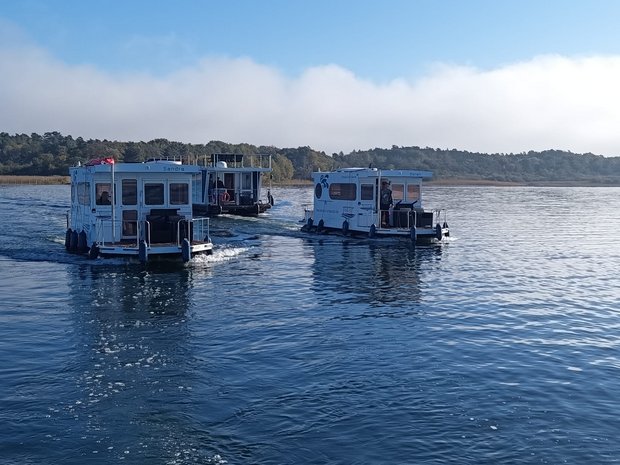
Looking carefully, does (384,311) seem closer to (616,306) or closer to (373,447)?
(616,306)

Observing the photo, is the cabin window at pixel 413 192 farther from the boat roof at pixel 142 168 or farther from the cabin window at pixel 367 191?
the boat roof at pixel 142 168

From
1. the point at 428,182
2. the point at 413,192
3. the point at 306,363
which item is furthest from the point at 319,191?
the point at 428,182

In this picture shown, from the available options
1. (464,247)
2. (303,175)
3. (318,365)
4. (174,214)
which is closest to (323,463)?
(318,365)

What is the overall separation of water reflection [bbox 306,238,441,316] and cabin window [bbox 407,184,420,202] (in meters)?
2.77

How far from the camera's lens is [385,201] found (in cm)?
3622

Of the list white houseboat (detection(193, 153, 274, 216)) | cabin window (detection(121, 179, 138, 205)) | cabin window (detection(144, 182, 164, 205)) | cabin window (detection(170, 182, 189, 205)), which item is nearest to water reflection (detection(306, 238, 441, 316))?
cabin window (detection(170, 182, 189, 205))

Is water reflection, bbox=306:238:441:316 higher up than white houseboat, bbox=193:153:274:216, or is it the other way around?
white houseboat, bbox=193:153:274:216

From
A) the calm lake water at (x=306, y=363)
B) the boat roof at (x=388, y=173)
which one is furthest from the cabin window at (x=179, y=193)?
the boat roof at (x=388, y=173)

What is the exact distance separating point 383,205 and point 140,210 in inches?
539

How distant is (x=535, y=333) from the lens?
1684cm

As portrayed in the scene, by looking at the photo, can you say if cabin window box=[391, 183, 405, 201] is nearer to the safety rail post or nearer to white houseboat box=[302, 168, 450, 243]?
white houseboat box=[302, 168, 450, 243]

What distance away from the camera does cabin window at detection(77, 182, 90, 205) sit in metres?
27.7

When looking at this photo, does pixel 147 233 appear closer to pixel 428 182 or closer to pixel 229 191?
pixel 229 191

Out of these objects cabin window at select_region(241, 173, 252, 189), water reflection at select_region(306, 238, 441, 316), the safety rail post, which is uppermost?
cabin window at select_region(241, 173, 252, 189)
